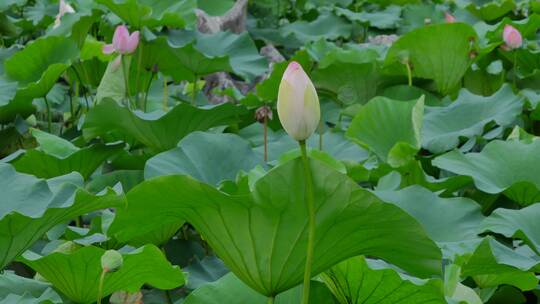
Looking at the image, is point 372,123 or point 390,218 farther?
point 372,123

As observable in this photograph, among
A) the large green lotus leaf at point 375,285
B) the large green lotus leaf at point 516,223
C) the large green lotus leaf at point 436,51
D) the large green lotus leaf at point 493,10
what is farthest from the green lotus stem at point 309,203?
the large green lotus leaf at point 493,10

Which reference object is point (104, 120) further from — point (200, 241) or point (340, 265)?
point (340, 265)

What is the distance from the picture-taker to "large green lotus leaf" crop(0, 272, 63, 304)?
1.19 m

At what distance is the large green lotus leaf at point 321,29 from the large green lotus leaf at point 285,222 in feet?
8.06

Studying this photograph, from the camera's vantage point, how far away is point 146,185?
3.78ft

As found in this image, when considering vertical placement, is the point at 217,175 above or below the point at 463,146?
above

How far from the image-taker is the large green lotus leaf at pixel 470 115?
2.05 metres

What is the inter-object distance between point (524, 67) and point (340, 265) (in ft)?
5.19

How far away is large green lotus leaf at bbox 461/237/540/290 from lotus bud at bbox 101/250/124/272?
A: 43cm

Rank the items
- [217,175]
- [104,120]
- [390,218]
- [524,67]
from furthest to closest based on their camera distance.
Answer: [524,67] < [104,120] < [217,175] < [390,218]

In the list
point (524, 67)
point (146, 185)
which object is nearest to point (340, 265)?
point (146, 185)

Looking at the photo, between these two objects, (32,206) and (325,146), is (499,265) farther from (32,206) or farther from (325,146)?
(325,146)

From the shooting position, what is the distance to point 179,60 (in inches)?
96.3

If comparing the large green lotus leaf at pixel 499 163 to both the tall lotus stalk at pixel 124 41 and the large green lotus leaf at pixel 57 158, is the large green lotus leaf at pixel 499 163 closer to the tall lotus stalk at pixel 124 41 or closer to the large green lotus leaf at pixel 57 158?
the large green lotus leaf at pixel 57 158
